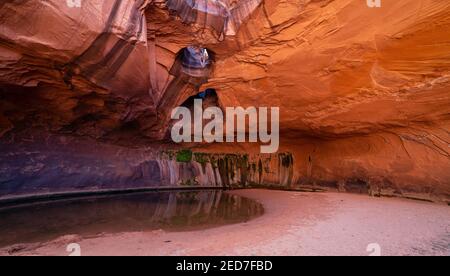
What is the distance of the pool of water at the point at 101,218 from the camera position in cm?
456

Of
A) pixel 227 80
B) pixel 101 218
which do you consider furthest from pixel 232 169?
pixel 101 218

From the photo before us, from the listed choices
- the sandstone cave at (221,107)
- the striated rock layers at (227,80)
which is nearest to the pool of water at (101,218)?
the sandstone cave at (221,107)

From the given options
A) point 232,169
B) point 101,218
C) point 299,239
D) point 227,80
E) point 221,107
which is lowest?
point 101,218

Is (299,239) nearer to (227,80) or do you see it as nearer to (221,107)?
(227,80)

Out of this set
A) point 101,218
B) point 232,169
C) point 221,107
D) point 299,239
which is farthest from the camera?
point 232,169

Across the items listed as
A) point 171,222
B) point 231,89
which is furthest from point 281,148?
point 171,222

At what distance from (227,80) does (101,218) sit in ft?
17.7

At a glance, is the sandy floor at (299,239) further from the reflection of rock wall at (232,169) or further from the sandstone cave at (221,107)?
the reflection of rock wall at (232,169)

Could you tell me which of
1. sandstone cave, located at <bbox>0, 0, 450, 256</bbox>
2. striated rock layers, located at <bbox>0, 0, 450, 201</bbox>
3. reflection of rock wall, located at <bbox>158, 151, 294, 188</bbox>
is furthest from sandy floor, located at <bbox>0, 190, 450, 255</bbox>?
reflection of rock wall, located at <bbox>158, 151, 294, 188</bbox>

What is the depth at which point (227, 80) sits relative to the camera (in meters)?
8.95

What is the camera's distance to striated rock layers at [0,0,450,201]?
5699 millimetres

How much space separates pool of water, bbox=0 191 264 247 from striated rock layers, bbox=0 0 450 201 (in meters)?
1.76
